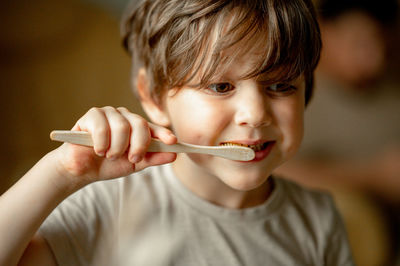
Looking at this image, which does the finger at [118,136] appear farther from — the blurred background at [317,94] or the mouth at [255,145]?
the blurred background at [317,94]

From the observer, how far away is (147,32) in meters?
0.67

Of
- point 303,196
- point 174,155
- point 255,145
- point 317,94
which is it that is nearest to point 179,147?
point 174,155

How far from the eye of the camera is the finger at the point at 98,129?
481 millimetres

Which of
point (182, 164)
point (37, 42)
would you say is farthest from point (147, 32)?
point (37, 42)

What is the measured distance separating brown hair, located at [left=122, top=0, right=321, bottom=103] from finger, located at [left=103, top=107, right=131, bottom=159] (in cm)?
14

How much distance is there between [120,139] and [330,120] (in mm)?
1365

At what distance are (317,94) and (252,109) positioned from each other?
121 cm

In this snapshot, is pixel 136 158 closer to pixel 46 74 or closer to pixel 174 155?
pixel 174 155

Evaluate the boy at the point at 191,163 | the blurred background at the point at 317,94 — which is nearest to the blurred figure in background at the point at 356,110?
the blurred background at the point at 317,94

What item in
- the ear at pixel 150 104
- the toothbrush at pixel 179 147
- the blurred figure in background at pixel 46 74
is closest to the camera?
the toothbrush at pixel 179 147

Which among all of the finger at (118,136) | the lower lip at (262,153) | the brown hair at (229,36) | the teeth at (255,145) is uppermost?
the brown hair at (229,36)

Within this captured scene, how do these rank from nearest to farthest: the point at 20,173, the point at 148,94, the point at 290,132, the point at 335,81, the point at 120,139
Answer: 1. the point at 120,139
2. the point at 290,132
3. the point at 148,94
4. the point at 20,173
5. the point at 335,81

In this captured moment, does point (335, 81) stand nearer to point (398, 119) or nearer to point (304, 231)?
point (398, 119)

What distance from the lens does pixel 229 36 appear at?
1.84 ft
